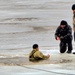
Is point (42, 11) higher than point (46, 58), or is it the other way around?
point (42, 11)

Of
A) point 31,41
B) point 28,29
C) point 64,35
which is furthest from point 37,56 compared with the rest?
point 28,29

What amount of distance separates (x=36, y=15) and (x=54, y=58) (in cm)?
1526

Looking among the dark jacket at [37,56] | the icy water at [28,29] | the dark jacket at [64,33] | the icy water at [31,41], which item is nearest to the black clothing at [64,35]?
the dark jacket at [64,33]

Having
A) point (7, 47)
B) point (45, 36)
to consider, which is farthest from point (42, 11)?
point (7, 47)

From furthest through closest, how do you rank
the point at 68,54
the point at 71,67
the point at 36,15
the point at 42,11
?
the point at 42,11 → the point at 36,15 → the point at 68,54 → the point at 71,67

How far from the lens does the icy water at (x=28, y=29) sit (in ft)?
56.8

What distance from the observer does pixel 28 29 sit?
22.9 m

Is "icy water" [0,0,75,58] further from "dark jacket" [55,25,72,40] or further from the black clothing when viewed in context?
"dark jacket" [55,25,72,40]

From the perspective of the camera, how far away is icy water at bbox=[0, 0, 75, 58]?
17.3 meters

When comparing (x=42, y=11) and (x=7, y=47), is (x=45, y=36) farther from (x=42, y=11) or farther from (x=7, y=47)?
(x=42, y=11)

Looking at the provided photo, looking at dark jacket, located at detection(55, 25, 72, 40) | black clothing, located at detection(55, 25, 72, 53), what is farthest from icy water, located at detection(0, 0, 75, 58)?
dark jacket, located at detection(55, 25, 72, 40)

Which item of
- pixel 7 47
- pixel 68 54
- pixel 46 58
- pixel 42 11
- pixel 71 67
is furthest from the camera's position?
pixel 42 11

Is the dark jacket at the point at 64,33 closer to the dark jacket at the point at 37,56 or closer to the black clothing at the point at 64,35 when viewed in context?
the black clothing at the point at 64,35

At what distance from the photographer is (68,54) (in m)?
14.4
